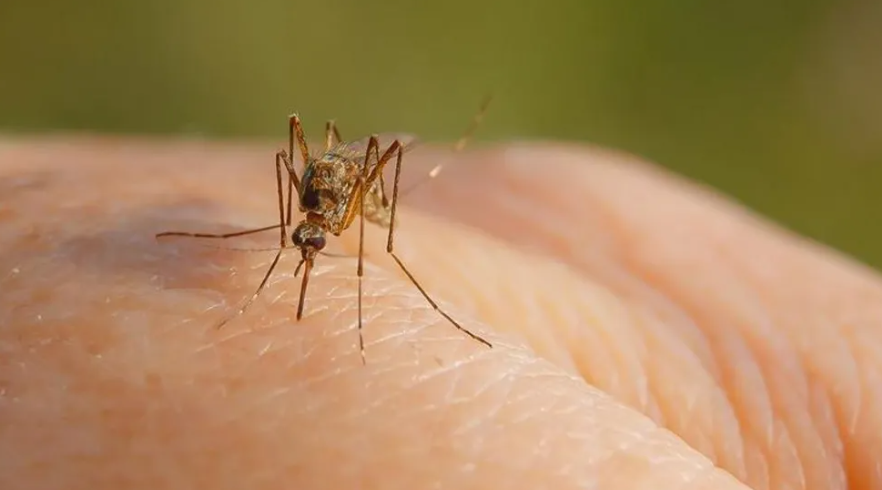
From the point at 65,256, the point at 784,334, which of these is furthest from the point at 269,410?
the point at 784,334

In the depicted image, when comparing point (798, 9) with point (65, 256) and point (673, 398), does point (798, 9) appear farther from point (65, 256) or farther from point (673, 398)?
point (65, 256)

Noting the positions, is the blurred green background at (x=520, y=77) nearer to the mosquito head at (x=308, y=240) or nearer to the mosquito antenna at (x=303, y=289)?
the mosquito head at (x=308, y=240)

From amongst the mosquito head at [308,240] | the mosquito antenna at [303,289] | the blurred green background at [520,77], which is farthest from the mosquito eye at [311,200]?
the blurred green background at [520,77]

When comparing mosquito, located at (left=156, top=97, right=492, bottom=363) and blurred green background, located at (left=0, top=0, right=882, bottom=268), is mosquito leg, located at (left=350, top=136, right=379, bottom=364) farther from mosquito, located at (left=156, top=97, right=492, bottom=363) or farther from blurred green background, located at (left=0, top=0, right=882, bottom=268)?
blurred green background, located at (left=0, top=0, right=882, bottom=268)

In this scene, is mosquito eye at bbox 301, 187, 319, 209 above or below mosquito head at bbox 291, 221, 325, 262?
above

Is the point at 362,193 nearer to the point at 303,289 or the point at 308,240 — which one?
the point at 308,240

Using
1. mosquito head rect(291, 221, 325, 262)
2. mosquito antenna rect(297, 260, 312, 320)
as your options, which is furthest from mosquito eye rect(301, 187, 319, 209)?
mosquito antenna rect(297, 260, 312, 320)
